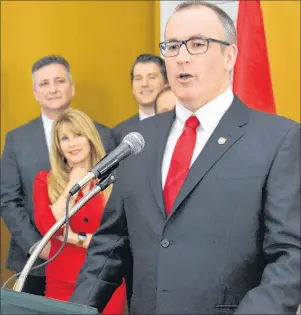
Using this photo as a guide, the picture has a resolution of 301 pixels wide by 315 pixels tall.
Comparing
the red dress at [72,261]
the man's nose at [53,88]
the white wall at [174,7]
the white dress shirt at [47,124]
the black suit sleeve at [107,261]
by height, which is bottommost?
the red dress at [72,261]

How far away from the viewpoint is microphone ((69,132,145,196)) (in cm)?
137

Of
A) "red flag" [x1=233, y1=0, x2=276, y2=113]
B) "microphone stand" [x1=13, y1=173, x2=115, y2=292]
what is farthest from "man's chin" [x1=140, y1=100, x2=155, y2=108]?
"microphone stand" [x1=13, y1=173, x2=115, y2=292]

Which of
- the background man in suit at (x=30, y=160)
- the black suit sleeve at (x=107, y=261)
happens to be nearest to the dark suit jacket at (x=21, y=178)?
the background man in suit at (x=30, y=160)

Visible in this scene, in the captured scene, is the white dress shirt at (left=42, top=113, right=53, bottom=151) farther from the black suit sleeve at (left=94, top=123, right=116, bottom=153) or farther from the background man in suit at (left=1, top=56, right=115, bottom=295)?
the black suit sleeve at (left=94, top=123, right=116, bottom=153)

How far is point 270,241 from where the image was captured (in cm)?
147

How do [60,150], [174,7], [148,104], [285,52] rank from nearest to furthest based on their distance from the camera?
1. [60,150]
2. [148,104]
3. [285,52]
4. [174,7]

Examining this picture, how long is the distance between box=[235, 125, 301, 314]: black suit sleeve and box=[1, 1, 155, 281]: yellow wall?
270 centimetres

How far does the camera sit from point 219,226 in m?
1.54

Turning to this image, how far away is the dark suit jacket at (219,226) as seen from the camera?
1495 millimetres

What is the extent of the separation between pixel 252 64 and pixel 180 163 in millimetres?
1677

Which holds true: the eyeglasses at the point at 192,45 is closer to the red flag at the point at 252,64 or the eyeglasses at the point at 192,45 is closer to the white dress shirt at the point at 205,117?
the white dress shirt at the point at 205,117

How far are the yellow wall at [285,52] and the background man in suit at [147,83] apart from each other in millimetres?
633

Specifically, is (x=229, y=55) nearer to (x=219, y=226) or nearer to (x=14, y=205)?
(x=219, y=226)

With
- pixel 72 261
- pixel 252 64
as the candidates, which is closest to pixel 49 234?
pixel 72 261
